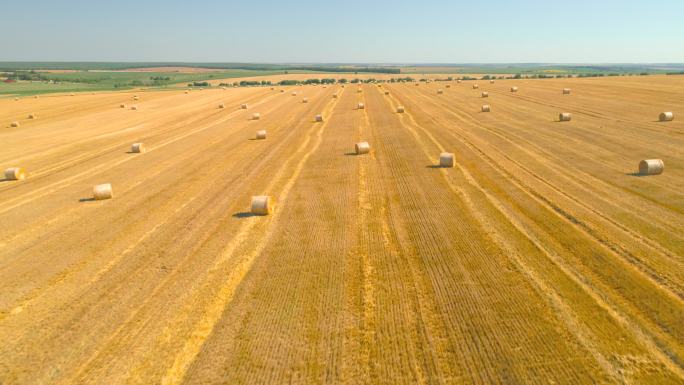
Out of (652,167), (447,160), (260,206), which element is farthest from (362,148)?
(652,167)

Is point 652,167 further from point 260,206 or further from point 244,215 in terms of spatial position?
point 244,215

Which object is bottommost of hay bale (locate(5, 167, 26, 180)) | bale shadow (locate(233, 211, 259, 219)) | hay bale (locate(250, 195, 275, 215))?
hay bale (locate(5, 167, 26, 180))

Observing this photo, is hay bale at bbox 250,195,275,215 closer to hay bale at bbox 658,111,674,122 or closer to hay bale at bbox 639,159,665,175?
hay bale at bbox 639,159,665,175

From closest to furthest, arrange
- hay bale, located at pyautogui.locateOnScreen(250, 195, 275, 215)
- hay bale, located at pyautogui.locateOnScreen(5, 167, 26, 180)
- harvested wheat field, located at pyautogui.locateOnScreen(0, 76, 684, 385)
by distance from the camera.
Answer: harvested wheat field, located at pyautogui.locateOnScreen(0, 76, 684, 385) < hay bale, located at pyautogui.locateOnScreen(250, 195, 275, 215) < hay bale, located at pyautogui.locateOnScreen(5, 167, 26, 180)

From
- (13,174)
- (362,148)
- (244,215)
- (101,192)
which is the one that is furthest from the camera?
(362,148)

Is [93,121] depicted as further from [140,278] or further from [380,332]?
[380,332]

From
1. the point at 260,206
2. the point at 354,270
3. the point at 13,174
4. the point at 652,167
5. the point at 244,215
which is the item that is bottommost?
the point at 13,174

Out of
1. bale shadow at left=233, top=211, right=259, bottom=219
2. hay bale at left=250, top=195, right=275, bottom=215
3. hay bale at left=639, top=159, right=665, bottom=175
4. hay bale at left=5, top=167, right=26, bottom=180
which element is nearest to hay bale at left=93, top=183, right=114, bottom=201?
bale shadow at left=233, top=211, right=259, bottom=219

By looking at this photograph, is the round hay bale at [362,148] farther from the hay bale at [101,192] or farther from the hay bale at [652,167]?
the hay bale at [652,167]
